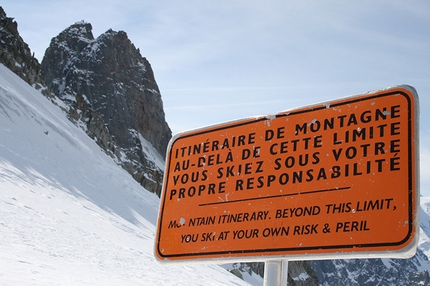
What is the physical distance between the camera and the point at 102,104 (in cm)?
7825

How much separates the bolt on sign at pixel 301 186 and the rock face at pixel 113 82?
230 ft

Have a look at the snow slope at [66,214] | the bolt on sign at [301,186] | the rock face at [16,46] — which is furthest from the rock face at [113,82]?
the bolt on sign at [301,186]

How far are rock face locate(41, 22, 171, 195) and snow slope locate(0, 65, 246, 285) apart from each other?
4614cm

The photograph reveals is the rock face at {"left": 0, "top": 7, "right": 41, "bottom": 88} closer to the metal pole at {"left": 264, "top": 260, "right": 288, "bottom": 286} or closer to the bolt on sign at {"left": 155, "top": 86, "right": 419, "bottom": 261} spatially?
the bolt on sign at {"left": 155, "top": 86, "right": 419, "bottom": 261}

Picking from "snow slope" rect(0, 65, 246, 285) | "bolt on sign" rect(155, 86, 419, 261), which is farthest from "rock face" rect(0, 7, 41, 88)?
"bolt on sign" rect(155, 86, 419, 261)

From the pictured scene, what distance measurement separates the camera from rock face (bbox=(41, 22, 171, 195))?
77250 mm

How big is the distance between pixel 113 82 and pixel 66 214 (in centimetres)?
6972

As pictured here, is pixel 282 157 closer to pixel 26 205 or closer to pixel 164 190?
pixel 164 190

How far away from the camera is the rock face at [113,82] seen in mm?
77250

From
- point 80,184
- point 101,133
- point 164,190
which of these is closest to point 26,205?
point 80,184

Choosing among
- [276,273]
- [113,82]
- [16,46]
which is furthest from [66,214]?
[113,82]

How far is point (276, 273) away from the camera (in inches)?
87.2

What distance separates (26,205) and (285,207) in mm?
11422

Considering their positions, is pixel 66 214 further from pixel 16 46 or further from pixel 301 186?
pixel 16 46
